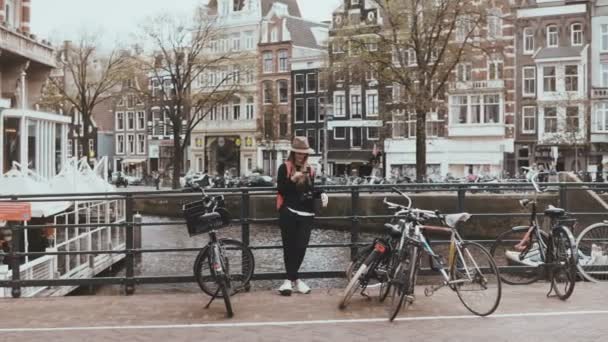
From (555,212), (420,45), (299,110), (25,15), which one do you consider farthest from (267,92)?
(555,212)

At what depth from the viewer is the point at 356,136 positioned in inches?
2240

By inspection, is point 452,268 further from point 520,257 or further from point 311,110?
point 311,110

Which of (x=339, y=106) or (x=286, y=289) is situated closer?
Result: (x=286, y=289)

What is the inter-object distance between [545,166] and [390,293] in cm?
4250

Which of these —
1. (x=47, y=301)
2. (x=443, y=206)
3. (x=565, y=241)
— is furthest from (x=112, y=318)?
(x=443, y=206)

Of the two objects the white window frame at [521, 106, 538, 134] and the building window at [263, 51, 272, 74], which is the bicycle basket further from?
the building window at [263, 51, 272, 74]

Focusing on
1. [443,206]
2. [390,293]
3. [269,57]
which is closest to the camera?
[390,293]

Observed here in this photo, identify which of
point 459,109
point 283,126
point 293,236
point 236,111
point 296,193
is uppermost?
point 236,111

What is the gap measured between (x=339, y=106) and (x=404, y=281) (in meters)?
51.1

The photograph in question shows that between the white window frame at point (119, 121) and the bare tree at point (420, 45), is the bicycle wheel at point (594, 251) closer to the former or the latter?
the bare tree at point (420, 45)

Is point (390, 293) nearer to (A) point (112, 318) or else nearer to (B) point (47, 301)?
(A) point (112, 318)

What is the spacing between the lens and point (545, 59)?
48.5 meters

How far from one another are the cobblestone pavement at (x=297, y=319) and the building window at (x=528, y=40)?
144 feet

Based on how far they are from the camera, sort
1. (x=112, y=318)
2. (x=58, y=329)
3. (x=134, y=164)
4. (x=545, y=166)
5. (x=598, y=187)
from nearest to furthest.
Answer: (x=58, y=329)
(x=112, y=318)
(x=598, y=187)
(x=545, y=166)
(x=134, y=164)
